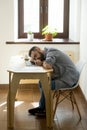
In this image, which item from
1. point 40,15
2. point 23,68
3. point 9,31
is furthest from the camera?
point 40,15

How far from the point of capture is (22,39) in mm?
5355

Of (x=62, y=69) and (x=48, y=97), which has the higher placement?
(x=62, y=69)

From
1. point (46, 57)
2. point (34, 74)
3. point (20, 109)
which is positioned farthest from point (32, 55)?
point (20, 109)

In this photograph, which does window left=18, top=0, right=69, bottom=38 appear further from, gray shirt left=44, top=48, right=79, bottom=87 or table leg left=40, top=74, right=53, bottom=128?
table leg left=40, top=74, right=53, bottom=128

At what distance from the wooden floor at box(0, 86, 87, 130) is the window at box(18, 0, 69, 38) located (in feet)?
4.40

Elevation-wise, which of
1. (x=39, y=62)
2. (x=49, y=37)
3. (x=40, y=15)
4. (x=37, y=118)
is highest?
(x=40, y=15)

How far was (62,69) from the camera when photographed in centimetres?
372

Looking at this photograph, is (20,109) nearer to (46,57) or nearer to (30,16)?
(46,57)

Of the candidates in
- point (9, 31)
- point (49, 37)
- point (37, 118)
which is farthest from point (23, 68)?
point (49, 37)

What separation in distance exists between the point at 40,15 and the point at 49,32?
428 millimetres

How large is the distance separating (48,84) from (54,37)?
227 cm

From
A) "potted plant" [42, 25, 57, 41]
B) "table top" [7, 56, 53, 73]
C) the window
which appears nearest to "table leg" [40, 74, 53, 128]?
"table top" [7, 56, 53, 73]

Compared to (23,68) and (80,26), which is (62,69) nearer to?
(23,68)

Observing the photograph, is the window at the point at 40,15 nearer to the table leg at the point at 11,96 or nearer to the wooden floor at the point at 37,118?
the wooden floor at the point at 37,118
